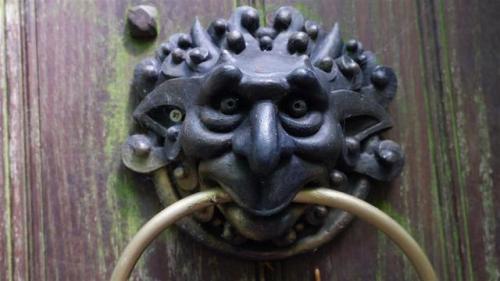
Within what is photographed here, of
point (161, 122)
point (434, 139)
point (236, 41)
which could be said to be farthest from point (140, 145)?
point (434, 139)

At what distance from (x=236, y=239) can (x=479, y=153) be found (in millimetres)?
265

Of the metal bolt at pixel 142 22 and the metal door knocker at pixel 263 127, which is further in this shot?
the metal bolt at pixel 142 22

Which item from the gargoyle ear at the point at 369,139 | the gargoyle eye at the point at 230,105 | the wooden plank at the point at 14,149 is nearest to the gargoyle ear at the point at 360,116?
the gargoyle ear at the point at 369,139

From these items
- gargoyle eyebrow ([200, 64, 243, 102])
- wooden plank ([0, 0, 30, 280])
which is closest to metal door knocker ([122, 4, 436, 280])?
gargoyle eyebrow ([200, 64, 243, 102])

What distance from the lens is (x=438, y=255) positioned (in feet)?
2.51

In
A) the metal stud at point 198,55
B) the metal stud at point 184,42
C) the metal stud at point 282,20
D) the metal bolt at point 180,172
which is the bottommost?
the metal bolt at point 180,172

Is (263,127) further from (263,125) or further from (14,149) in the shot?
(14,149)

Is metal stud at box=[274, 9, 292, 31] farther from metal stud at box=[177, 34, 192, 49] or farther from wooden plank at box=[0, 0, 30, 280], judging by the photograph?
wooden plank at box=[0, 0, 30, 280]

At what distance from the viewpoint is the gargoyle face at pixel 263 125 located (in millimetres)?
651

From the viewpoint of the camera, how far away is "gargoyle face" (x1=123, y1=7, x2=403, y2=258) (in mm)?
651

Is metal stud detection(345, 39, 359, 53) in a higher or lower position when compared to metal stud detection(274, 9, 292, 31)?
lower

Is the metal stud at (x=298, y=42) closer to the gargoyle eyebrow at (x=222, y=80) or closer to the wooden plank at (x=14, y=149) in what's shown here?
the gargoyle eyebrow at (x=222, y=80)

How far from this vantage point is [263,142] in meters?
0.62

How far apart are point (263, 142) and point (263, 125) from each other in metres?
0.02
